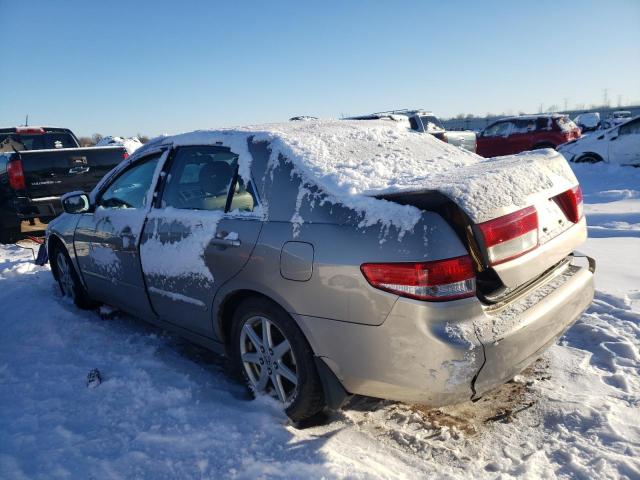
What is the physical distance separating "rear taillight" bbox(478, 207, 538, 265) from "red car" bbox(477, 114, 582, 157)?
586 inches

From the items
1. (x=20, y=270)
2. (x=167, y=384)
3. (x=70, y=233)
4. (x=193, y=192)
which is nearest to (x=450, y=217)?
(x=193, y=192)

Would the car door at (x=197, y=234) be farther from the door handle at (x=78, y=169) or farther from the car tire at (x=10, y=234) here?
the car tire at (x=10, y=234)

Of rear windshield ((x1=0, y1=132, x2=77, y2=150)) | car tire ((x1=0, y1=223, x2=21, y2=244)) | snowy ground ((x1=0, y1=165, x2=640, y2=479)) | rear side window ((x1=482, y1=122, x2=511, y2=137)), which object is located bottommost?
snowy ground ((x1=0, y1=165, x2=640, y2=479))

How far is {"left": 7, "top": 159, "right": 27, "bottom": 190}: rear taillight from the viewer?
22.5 feet

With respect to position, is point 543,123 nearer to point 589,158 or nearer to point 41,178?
point 589,158

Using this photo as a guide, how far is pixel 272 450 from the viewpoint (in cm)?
228

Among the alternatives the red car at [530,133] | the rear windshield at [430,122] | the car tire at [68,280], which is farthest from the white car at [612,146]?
the car tire at [68,280]

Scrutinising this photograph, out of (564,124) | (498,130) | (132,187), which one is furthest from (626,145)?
(132,187)

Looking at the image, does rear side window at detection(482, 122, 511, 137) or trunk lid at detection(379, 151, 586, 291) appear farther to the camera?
rear side window at detection(482, 122, 511, 137)

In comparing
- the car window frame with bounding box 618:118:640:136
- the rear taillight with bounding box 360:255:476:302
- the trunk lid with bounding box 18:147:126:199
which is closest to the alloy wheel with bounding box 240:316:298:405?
the rear taillight with bounding box 360:255:476:302

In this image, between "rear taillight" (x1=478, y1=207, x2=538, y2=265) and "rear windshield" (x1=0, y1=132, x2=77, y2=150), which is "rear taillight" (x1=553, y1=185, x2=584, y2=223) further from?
"rear windshield" (x1=0, y1=132, x2=77, y2=150)

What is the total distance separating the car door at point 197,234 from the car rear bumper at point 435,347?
2.23ft

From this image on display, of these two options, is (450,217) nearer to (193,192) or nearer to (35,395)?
(193,192)

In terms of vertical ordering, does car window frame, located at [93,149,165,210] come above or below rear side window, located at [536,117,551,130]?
below
